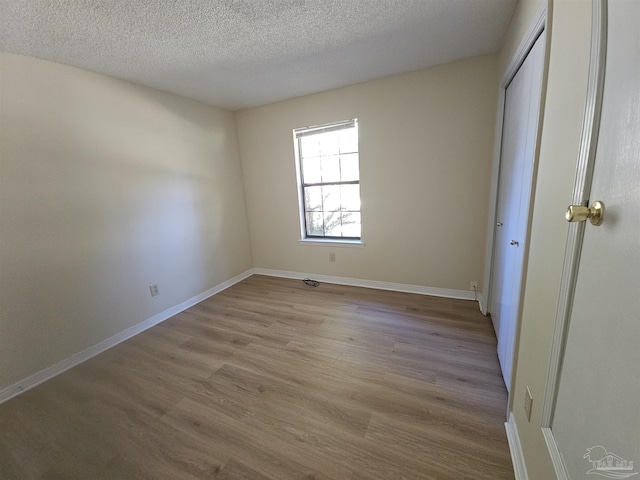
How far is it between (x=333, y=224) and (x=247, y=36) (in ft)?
7.31

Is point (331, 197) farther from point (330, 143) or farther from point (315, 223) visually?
point (330, 143)

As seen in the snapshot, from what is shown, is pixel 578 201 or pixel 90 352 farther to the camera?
pixel 90 352

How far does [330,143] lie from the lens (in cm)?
332

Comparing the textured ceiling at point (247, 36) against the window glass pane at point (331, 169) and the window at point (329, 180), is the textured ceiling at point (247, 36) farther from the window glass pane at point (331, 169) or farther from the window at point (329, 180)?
the window glass pane at point (331, 169)

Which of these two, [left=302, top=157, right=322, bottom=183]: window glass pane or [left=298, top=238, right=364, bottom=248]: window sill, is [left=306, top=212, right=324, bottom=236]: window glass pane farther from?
[left=302, top=157, right=322, bottom=183]: window glass pane

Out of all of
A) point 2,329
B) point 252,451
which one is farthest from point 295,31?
point 2,329

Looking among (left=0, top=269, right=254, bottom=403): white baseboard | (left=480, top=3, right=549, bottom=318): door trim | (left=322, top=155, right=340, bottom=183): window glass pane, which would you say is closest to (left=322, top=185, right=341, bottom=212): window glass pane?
(left=322, top=155, right=340, bottom=183): window glass pane

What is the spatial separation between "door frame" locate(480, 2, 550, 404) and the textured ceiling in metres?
0.40

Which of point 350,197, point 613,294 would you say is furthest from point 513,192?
point 350,197

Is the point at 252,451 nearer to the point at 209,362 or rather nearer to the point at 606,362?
the point at 209,362

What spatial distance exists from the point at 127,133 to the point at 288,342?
247 centimetres

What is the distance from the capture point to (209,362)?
6.90 feet

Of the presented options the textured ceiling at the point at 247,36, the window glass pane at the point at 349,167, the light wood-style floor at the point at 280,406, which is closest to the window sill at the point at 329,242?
the window glass pane at the point at 349,167

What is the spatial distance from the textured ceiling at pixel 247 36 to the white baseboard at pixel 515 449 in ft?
8.02
